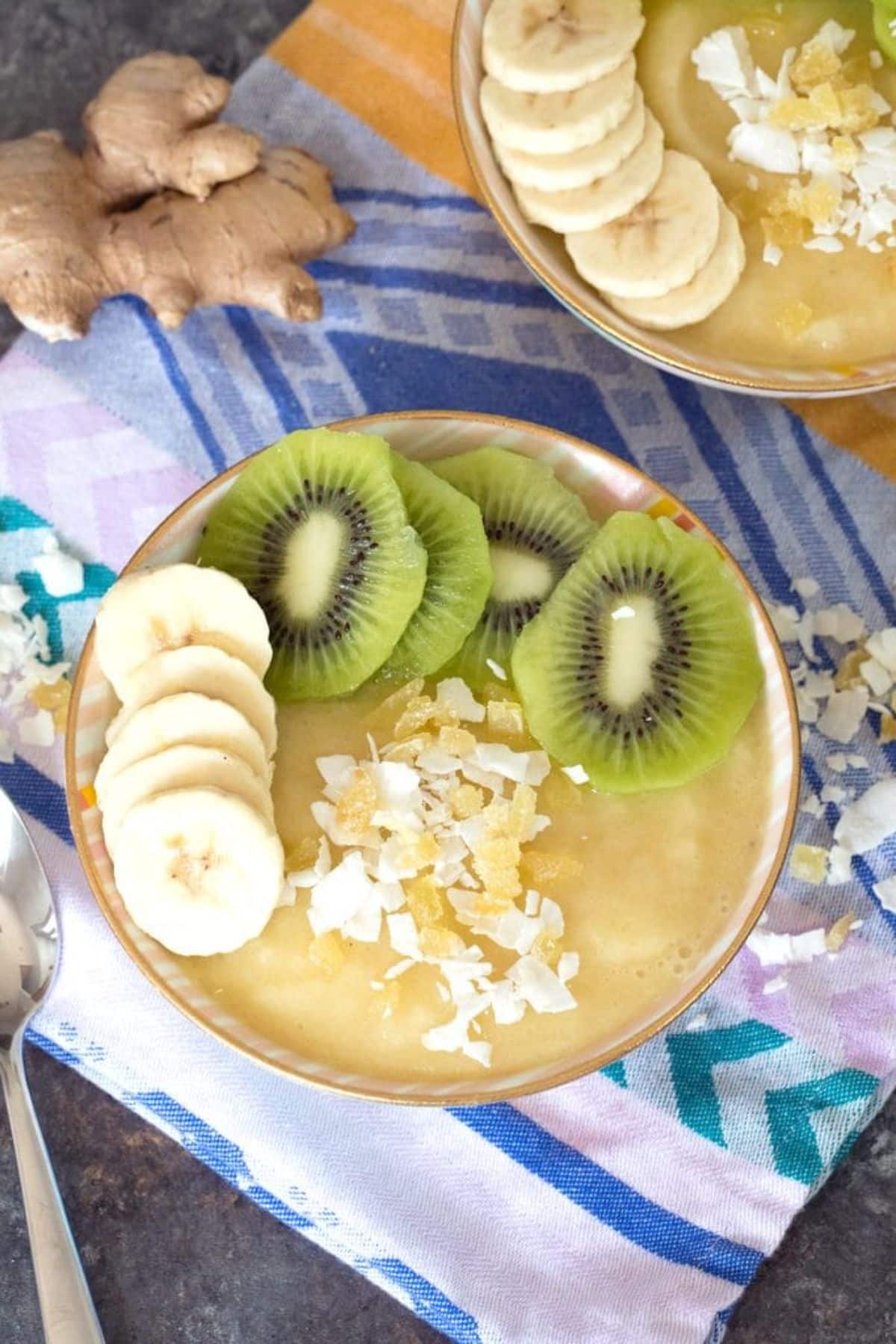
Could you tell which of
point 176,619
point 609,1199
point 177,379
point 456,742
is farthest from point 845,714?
point 177,379

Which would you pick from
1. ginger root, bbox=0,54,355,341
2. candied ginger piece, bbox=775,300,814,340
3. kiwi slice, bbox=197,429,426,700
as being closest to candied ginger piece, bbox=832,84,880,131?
candied ginger piece, bbox=775,300,814,340

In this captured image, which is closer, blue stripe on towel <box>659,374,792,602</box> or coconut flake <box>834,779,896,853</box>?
coconut flake <box>834,779,896,853</box>

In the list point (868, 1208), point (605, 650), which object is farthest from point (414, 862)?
point (868, 1208)

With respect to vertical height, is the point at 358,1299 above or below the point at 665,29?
below

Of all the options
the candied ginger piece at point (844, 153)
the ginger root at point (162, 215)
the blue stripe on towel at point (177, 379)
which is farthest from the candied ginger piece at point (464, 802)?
the candied ginger piece at point (844, 153)

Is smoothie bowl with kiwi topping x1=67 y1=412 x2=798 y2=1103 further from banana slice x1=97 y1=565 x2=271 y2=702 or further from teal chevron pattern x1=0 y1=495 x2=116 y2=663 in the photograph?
teal chevron pattern x1=0 y1=495 x2=116 y2=663

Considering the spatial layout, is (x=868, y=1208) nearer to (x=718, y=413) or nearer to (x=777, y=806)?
(x=777, y=806)

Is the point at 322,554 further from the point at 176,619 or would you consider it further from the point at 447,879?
the point at 447,879
